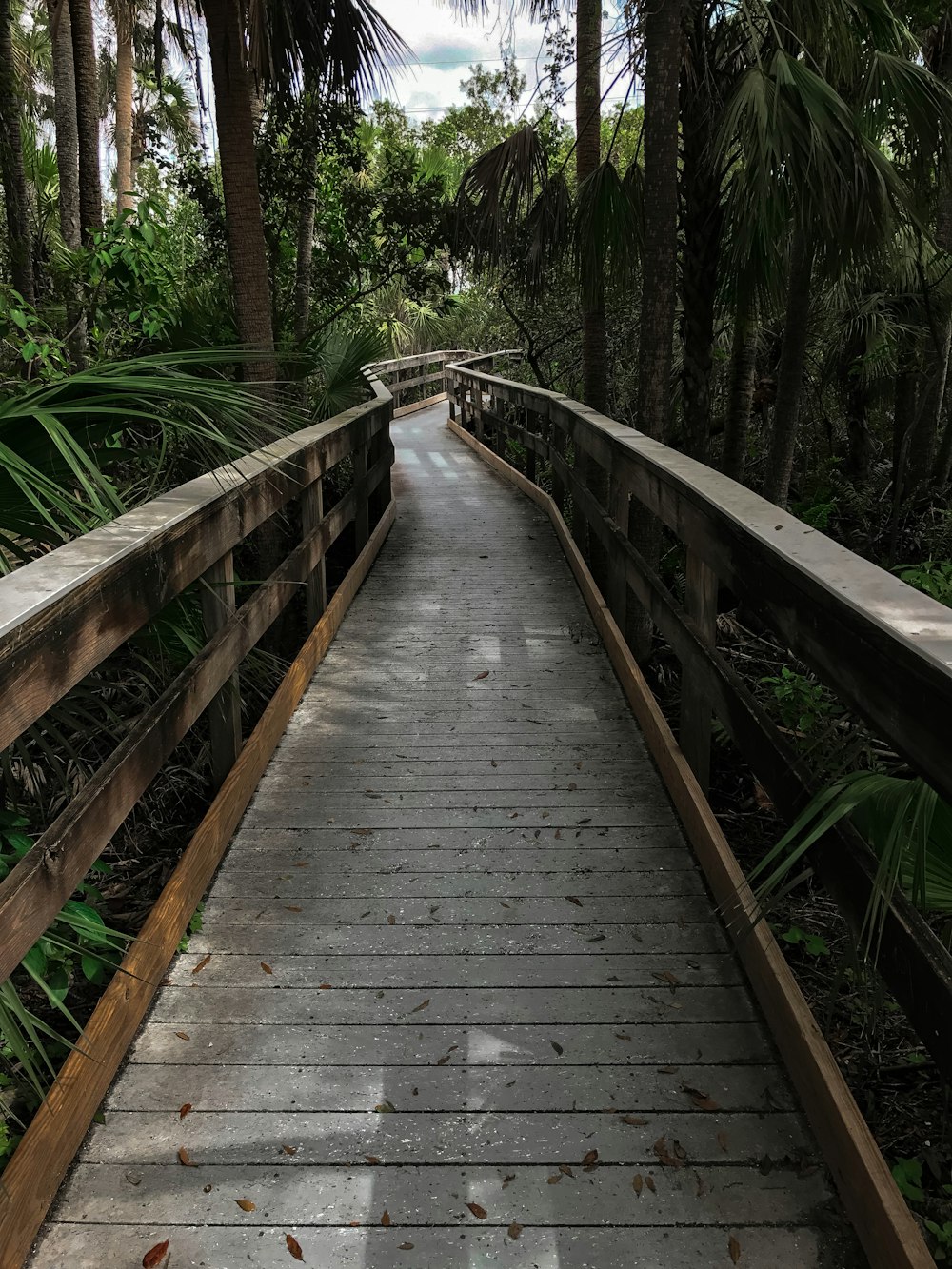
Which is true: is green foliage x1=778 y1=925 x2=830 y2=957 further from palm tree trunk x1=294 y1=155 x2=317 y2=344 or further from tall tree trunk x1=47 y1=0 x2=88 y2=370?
tall tree trunk x1=47 y1=0 x2=88 y2=370

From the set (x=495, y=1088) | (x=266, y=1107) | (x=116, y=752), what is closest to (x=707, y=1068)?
(x=495, y=1088)

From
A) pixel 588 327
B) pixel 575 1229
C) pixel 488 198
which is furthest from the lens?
pixel 588 327

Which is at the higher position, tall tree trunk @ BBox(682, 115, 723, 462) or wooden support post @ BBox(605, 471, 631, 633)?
tall tree trunk @ BBox(682, 115, 723, 462)

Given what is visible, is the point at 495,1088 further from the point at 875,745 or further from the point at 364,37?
the point at 364,37

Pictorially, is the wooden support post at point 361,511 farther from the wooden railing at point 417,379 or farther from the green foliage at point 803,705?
the wooden railing at point 417,379

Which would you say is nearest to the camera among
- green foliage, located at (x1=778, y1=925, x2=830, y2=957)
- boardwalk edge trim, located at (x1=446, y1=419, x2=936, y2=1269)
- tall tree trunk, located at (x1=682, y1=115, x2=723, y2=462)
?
boardwalk edge trim, located at (x1=446, y1=419, x2=936, y2=1269)

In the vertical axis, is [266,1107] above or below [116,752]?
below

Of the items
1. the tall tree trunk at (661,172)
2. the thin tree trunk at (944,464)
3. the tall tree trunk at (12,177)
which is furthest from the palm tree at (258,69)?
the thin tree trunk at (944,464)

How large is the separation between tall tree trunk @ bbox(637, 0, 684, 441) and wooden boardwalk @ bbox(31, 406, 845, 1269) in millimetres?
2811

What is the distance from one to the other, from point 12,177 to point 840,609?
7079mm

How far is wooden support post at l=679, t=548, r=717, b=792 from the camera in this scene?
3.05m

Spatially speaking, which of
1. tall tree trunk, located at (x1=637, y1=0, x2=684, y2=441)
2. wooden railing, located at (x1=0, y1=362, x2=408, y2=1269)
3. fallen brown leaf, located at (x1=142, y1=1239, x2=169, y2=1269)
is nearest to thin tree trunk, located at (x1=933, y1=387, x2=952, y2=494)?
tall tree trunk, located at (x1=637, y1=0, x2=684, y2=441)

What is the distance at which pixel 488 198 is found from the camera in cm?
678

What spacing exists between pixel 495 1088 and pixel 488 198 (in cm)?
603
